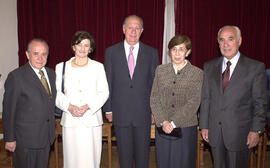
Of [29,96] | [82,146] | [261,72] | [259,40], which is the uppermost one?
[259,40]

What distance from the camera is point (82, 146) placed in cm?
283

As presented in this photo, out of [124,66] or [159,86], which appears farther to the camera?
[124,66]

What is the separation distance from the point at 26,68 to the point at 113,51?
968mm

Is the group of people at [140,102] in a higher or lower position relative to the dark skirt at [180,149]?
higher

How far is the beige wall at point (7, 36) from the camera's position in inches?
200

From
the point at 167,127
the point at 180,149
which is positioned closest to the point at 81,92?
the point at 167,127

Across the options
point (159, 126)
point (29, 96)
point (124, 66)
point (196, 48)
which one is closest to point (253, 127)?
point (159, 126)

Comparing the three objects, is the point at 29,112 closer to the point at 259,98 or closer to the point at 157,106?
the point at 157,106

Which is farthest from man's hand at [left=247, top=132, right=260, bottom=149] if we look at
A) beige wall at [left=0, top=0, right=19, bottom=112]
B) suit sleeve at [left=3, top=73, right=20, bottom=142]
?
beige wall at [left=0, top=0, right=19, bottom=112]

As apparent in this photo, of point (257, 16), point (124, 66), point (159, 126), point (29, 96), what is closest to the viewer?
point (29, 96)

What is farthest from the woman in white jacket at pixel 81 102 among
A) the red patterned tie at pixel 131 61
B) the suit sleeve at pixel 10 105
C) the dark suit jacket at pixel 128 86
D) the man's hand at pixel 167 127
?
the man's hand at pixel 167 127

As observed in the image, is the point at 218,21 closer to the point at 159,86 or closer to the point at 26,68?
the point at 159,86

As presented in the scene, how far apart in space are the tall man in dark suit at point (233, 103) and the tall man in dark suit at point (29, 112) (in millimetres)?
1584

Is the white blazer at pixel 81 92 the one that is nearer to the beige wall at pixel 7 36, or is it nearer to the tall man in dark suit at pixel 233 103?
the tall man in dark suit at pixel 233 103
